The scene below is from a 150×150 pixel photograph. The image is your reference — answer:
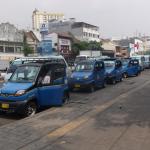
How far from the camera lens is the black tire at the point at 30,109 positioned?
12742 mm

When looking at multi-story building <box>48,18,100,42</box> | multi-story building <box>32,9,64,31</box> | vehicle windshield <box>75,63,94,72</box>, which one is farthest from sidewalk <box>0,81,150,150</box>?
multi-story building <box>32,9,64,31</box>

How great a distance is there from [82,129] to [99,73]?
1230cm

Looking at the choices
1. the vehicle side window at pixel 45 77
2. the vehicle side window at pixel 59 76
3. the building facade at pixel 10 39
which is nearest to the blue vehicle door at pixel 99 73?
the vehicle side window at pixel 59 76

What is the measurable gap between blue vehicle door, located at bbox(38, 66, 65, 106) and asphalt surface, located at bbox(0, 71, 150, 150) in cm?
41

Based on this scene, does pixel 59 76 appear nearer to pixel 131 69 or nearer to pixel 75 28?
pixel 131 69

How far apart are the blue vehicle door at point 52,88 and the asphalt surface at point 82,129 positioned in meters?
0.41

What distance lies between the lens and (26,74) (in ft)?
45.4

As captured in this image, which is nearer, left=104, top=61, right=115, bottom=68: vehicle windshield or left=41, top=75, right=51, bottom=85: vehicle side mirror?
left=41, top=75, right=51, bottom=85: vehicle side mirror

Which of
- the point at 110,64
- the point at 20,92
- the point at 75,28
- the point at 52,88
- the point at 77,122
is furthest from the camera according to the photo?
the point at 75,28

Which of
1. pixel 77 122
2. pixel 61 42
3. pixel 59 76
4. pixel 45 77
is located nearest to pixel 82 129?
pixel 77 122

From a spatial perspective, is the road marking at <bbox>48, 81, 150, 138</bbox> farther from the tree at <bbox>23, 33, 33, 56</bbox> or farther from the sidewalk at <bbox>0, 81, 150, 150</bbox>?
the tree at <bbox>23, 33, 33, 56</bbox>

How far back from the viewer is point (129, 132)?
9844 millimetres

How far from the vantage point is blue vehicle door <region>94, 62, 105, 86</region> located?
861 inches

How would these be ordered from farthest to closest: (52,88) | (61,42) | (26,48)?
(61,42)
(26,48)
(52,88)
